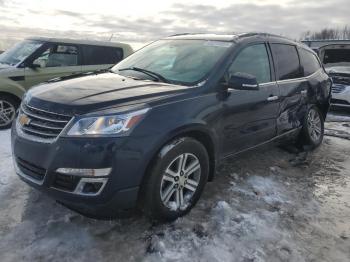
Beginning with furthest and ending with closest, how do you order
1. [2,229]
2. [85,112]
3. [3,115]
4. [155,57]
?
[3,115], [155,57], [2,229], [85,112]

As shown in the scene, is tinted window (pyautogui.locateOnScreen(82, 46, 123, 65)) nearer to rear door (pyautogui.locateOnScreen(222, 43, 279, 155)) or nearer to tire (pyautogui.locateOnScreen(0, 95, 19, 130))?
tire (pyautogui.locateOnScreen(0, 95, 19, 130))

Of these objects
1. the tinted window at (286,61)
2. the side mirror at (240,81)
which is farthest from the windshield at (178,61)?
the tinted window at (286,61)

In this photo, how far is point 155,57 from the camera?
4.76m

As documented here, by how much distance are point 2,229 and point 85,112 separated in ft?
4.24

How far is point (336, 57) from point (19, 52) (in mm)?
8631

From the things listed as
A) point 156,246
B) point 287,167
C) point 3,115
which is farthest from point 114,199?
point 3,115

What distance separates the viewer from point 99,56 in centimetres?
830

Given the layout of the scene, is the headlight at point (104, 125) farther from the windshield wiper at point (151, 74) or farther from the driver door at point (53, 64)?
the driver door at point (53, 64)

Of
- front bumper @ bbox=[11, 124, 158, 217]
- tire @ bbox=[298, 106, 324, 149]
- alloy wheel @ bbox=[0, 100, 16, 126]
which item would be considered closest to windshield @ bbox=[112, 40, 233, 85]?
front bumper @ bbox=[11, 124, 158, 217]

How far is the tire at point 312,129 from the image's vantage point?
19.5 feet

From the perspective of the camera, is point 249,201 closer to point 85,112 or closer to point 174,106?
point 174,106

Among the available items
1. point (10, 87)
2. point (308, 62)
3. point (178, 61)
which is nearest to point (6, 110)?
point (10, 87)

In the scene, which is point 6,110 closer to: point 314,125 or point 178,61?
point 178,61

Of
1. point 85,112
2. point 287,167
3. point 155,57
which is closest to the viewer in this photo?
point 85,112
